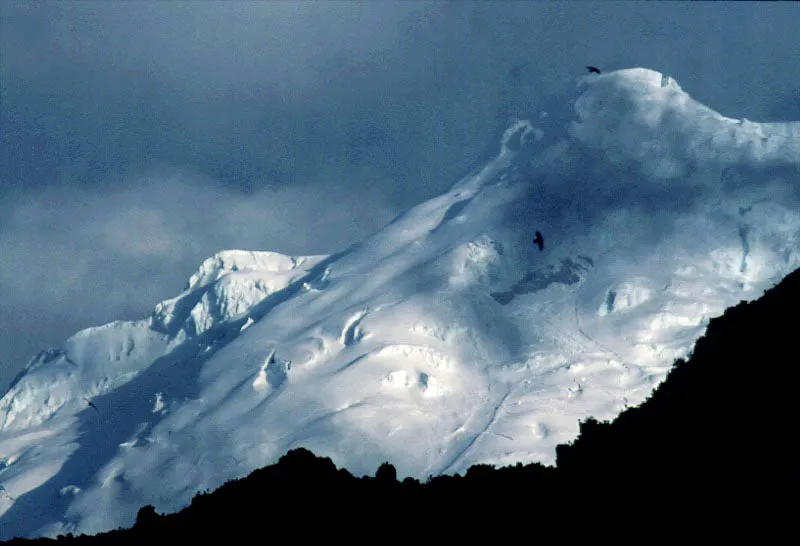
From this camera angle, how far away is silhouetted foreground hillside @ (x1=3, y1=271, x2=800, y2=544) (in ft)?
122

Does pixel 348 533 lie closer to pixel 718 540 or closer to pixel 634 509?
pixel 634 509

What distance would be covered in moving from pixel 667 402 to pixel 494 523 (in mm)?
10450

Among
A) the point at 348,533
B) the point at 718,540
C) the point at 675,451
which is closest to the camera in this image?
the point at 718,540

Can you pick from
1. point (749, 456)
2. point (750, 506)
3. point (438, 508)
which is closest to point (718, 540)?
point (750, 506)

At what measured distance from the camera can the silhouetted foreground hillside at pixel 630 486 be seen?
37.1 m

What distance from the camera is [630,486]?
42125 mm

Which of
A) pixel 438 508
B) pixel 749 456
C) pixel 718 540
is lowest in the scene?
pixel 718 540

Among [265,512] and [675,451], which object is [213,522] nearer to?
[265,512]

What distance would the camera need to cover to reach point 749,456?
1497 inches

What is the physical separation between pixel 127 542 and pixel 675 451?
2612 cm

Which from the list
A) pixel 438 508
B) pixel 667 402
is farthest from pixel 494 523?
pixel 667 402

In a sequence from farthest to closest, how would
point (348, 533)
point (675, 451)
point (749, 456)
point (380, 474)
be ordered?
point (380, 474) → point (348, 533) → point (675, 451) → point (749, 456)

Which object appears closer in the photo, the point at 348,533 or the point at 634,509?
the point at 634,509

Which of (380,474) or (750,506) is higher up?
(380,474)
